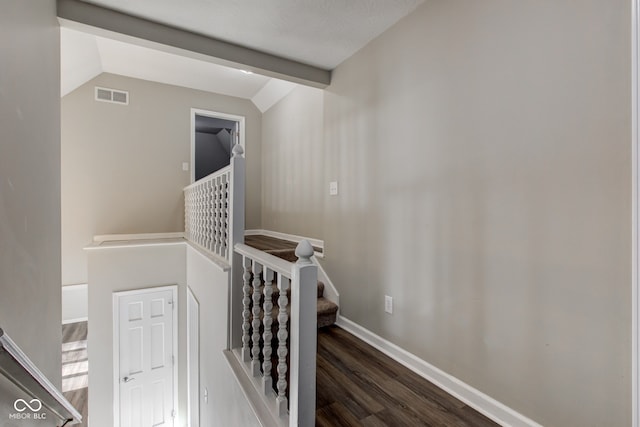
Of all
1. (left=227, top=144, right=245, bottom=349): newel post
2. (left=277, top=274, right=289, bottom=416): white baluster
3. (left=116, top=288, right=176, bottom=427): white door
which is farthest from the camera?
(left=116, top=288, right=176, bottom=427): white door

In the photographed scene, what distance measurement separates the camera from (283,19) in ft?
7.06

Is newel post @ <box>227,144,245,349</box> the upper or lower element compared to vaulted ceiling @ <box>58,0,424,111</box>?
lower

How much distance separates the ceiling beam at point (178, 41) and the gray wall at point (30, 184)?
0.55 ft

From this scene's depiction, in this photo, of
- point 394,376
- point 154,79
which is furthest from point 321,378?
point 154,79

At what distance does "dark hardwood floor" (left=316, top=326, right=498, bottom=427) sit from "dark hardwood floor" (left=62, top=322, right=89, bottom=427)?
3.93 meters

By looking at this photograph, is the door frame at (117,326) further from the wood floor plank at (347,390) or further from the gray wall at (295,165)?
the wood floor plank at (347,390)

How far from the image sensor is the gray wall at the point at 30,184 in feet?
3.55

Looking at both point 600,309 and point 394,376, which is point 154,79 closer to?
point 394,376

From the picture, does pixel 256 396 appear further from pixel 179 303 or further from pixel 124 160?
pixel 124 160

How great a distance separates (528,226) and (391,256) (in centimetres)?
96

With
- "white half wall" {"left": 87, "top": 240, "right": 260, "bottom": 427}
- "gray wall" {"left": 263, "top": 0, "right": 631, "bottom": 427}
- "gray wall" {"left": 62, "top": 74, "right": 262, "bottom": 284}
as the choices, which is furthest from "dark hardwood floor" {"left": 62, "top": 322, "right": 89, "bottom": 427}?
"gray wall" {"left": 263, "top": 0, "right": 631, "bottom": 427}

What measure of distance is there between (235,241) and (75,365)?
13.2 ft

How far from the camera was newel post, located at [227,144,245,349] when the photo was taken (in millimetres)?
2117

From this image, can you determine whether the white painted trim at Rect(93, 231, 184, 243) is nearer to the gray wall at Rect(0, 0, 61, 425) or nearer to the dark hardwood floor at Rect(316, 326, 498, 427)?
the gray wall at Rect(0, 0, 61, 425)
